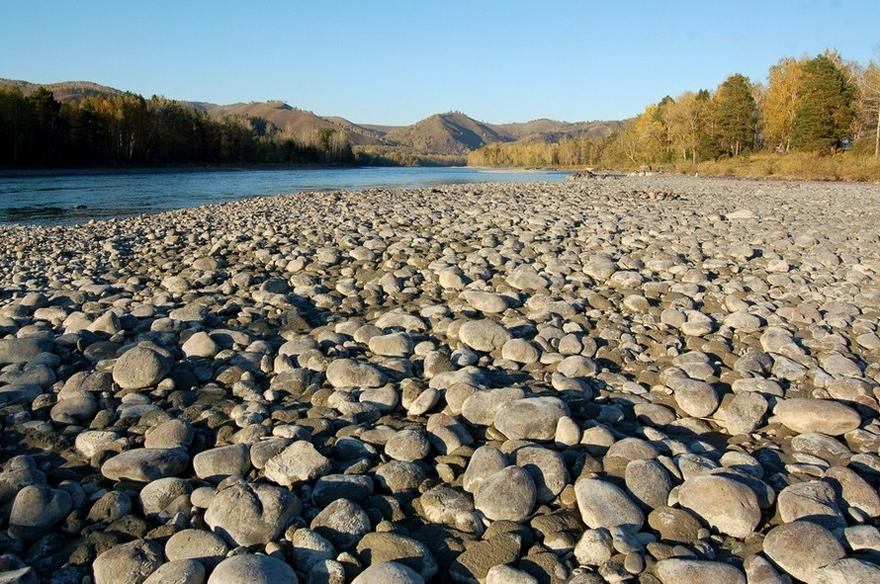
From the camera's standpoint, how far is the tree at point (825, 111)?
36875 mm

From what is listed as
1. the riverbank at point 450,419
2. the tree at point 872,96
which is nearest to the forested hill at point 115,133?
the riverbank at point 450,419

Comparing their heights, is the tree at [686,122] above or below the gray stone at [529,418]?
above

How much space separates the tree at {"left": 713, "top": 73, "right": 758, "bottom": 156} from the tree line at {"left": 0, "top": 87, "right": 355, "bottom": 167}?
4890 cm

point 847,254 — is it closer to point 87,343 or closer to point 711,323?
point 711,323

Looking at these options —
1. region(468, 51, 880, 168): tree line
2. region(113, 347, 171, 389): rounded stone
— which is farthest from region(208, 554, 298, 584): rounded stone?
region(468, 51, 880, 168): tree line

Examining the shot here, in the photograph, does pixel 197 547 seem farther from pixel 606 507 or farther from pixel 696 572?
pixel 696 572

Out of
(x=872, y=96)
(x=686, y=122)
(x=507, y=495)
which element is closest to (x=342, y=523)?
(x=507, y=495)

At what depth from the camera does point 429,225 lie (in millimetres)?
8922

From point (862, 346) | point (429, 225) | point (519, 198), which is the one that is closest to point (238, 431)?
point (862, 346)

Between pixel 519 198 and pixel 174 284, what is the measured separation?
9796mm

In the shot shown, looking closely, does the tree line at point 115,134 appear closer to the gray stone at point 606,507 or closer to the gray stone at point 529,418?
the gray stone at point 529,418

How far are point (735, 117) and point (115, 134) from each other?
5339cm

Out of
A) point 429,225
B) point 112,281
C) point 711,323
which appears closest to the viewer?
point 711,323

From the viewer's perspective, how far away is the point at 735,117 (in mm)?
45531
